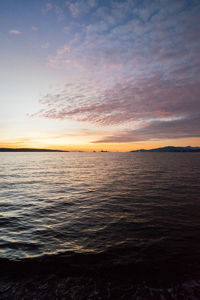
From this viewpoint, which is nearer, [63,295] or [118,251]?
[63,295]

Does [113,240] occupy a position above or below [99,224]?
above

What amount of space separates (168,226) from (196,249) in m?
3.02

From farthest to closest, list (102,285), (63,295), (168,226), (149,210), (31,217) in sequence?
(149,210) → (31,217) → (168,226) → (102,285) → (63,295)

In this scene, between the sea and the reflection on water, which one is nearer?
the sea

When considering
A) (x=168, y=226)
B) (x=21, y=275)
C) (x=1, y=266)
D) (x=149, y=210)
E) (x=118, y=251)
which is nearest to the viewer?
(x=21, y=275)

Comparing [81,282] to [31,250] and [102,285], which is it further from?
[31,250]

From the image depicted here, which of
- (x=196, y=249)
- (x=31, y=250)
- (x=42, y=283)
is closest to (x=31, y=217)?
(x=31, y=250)

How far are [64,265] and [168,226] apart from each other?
7.98 m

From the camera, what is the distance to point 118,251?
8211mm

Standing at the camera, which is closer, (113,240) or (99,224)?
(113,240)

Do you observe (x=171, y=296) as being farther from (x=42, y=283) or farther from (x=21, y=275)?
(x=21, y=275)

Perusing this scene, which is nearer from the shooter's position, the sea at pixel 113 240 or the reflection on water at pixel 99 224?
the sea at pixel 113 240

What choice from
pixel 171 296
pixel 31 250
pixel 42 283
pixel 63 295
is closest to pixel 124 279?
pixel 171 296

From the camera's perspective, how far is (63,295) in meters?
5.52
